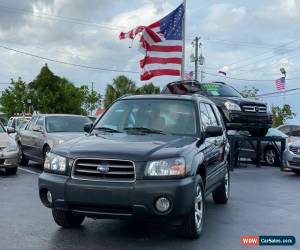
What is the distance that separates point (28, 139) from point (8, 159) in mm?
2522

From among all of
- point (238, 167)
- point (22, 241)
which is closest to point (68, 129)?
point (238, 167)

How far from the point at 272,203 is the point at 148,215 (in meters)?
4.33

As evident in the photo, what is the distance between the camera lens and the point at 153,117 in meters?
7.21

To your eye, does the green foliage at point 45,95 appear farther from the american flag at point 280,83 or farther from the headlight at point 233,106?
the headlight at point 233,106

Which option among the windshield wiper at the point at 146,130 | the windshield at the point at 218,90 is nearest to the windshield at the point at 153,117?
the windshield wiper at the point at 146,130

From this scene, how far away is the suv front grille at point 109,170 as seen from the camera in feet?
19.2

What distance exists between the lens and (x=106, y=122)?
24.7 feet

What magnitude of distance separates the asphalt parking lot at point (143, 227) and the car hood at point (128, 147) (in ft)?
3.39

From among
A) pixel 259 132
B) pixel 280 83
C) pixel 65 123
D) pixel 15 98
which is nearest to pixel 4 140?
pixel 65 123

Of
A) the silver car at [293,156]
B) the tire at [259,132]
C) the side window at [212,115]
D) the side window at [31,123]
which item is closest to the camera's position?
the side window at [212,115]

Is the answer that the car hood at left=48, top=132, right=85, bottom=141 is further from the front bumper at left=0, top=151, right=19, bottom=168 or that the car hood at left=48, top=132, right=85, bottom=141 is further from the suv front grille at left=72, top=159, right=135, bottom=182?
the suv front grille at left=72, top=159, right=135, bottom=182

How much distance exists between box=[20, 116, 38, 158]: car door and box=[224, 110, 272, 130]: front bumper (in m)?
5.73

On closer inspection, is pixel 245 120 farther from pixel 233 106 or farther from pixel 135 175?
pixel 135 175

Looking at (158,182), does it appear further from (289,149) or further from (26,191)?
(289,149)
